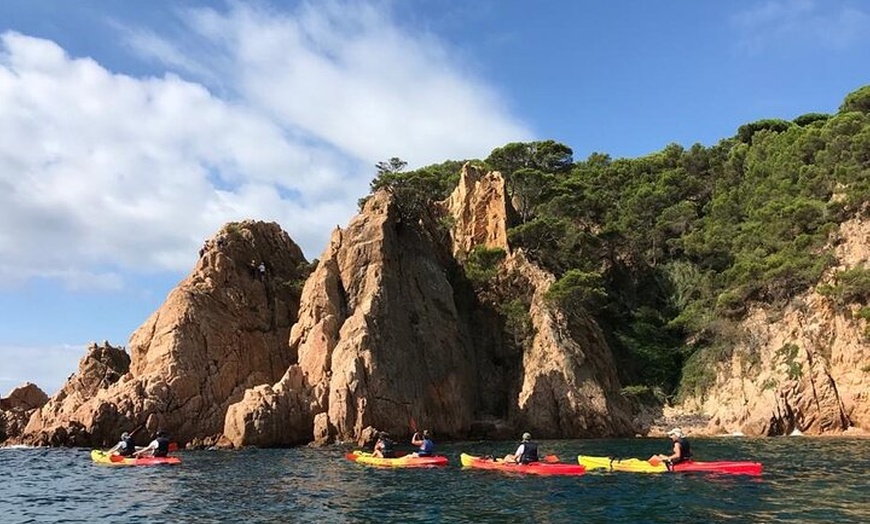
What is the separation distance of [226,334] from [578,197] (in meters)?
35.3

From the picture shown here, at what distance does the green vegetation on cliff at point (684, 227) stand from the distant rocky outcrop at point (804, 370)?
3.81 ft

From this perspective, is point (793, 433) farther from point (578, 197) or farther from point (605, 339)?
point (578, 197)

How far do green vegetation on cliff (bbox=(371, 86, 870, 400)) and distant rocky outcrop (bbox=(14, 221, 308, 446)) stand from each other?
46.9ft

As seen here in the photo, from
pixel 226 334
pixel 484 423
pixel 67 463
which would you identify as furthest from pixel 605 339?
pixel 67 463

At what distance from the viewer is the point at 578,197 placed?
69875 mm

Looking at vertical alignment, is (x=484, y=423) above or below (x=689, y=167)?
below

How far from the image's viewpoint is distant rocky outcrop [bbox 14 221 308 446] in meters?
46.5

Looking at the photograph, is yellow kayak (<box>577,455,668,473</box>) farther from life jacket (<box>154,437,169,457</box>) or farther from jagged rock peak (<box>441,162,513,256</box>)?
jagged rock peak (<box>441,162,513,256</box>)

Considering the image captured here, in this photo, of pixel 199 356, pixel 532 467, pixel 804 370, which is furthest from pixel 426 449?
pixel 804 370

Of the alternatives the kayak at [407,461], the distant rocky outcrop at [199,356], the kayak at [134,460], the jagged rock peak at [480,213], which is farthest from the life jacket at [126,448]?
the jagged rock peak at [480,213]

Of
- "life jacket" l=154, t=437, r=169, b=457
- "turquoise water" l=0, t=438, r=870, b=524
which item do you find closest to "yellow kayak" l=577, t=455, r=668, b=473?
"turquoise water" l=0, t=438, r=870, b=524

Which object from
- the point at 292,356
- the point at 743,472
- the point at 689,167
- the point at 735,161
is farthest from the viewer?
the point at 689,167

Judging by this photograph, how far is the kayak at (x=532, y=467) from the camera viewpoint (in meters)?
29.3

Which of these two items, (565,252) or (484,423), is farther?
(565,252)
